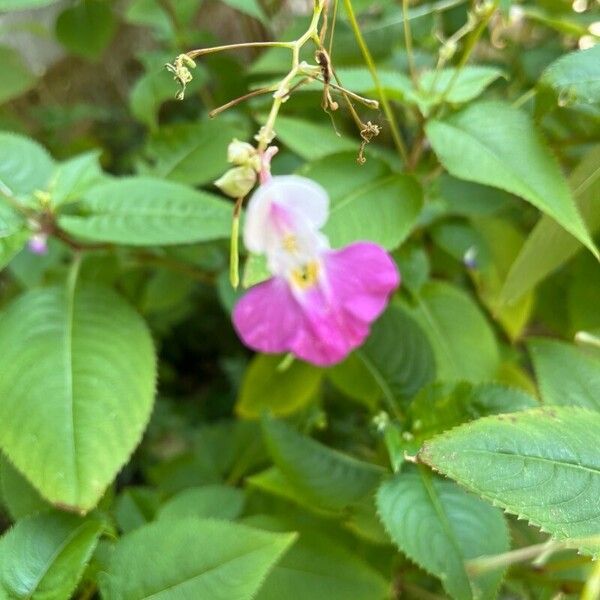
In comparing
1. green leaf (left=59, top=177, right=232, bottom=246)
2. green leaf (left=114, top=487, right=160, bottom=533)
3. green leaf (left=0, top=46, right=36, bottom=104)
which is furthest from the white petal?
green leaf (left=0, top=46, right=36, bottom=104)

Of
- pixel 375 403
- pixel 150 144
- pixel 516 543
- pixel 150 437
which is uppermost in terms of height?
pixel 150 144

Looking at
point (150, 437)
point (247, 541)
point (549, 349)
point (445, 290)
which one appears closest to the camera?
point (247, 541)

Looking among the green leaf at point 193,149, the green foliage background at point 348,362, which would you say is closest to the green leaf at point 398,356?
the green foliage background at point 348,362

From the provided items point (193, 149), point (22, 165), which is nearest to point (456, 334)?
point (193, 149)

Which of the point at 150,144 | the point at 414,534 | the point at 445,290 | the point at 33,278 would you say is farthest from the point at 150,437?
the point at 414,534

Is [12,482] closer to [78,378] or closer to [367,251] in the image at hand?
[78,378]
